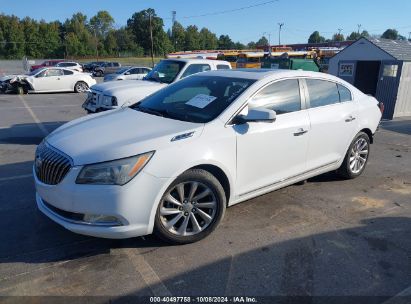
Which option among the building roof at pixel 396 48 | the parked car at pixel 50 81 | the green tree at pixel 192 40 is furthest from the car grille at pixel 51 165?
the green tree at pixel 192 40

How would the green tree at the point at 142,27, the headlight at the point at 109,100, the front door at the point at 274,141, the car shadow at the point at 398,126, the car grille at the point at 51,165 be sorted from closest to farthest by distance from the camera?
the car grille at the point at 51,165
the front door at the point at 274,141
the headlight at the point at 109,100
the car shadow at the point at 398,126
the green tree at the point at 142,27

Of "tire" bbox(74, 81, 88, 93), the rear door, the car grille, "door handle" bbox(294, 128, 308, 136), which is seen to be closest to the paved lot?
the rear door

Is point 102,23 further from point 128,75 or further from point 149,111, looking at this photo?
point 149,111

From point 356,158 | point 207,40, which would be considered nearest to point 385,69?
point 356,158

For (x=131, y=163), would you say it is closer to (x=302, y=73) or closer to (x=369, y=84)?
(x=302, y=73)

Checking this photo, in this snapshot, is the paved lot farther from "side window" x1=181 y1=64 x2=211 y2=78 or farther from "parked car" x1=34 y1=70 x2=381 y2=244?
"side window" x1=181 y1=64 x2=211 y2=78

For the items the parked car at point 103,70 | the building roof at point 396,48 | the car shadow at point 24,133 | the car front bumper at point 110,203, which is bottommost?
the parked car at point 103,70

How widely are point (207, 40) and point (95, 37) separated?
41466 millimetres

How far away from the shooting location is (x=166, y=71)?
9172mm

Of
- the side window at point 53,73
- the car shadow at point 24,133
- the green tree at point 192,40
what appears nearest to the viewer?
the car shadow at point 24,133

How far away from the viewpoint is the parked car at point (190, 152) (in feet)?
10.3

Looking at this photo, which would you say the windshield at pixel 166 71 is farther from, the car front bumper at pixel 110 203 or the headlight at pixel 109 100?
the car front bumper at pixel 110 203

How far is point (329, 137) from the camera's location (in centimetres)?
480

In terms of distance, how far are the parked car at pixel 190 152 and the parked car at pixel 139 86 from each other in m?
3.28
